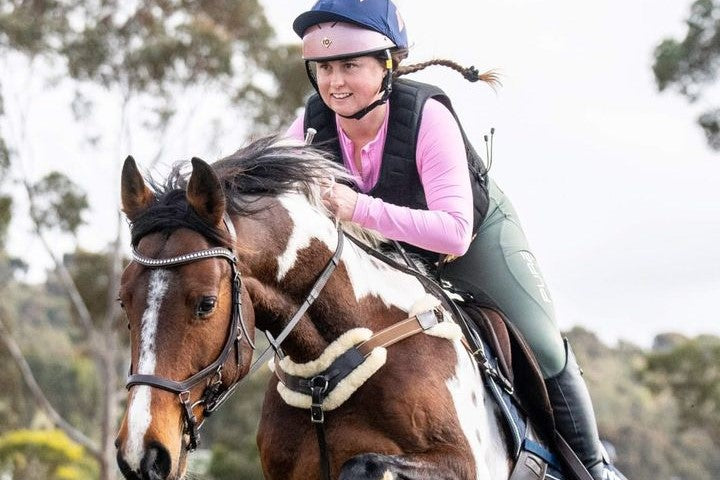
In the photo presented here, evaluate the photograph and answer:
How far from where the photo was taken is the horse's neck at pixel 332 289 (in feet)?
13.1

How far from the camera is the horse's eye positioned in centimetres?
346

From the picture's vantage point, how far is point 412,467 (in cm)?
382

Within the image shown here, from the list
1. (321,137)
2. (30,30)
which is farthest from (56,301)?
(321,137)

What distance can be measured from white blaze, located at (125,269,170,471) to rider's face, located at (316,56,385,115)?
55.6 inches

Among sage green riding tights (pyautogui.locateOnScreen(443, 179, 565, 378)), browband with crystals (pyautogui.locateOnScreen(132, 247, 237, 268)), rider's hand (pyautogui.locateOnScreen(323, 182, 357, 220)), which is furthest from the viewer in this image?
sage green riding tights (pyautogui.locateOnScreen(443, 179, 565, 378))

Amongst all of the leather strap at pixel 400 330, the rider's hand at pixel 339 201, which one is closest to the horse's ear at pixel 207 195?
the rider's hand at pixel 339 201

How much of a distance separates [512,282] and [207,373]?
72.7 inches

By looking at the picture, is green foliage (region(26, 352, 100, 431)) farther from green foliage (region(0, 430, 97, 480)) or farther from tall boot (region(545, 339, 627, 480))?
tall boot (region(545, 339, 627, 480))

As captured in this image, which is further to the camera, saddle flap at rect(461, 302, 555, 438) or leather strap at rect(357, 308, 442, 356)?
saddle flap at rect(461, 302, 555, 438)

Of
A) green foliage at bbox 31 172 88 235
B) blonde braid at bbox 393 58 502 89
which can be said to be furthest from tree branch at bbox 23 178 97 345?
blonde braid at bbox 393 58 502 89

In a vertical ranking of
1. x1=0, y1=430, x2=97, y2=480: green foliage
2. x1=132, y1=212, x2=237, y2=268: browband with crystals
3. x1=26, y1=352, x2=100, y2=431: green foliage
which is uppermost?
x1=132, y1=212, x2=237, y2=268: browband with crystals

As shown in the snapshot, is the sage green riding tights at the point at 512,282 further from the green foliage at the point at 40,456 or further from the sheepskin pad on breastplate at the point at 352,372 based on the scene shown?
the green foliage at the point at 40,456

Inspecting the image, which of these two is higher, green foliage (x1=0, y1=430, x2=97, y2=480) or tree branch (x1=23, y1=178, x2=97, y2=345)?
tree branch (x1=23, y1=178, x2=97, y2=345)

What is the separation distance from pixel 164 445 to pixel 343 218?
51.9 inches
